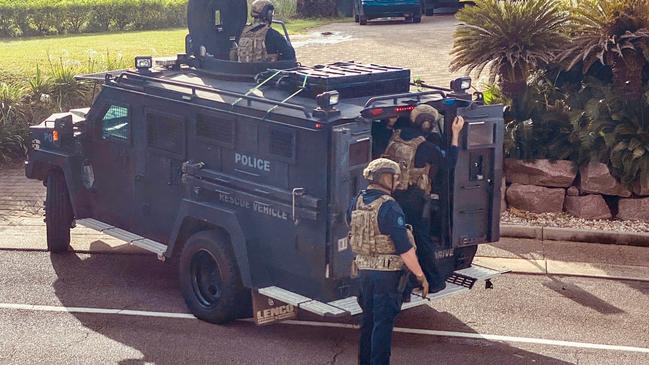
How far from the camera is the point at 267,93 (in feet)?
33.9

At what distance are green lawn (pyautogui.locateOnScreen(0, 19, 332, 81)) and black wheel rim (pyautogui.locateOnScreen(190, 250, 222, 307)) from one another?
921 cm

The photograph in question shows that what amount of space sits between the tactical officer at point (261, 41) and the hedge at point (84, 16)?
17.0 m

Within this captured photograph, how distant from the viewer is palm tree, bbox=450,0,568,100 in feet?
45.9

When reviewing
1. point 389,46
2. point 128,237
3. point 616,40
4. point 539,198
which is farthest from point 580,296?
point 389,46

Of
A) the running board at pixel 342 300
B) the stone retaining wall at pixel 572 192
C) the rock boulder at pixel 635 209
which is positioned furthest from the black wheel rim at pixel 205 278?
the rock boulder at pixel 635 209

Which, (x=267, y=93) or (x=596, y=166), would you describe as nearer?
(x=267, y=93)

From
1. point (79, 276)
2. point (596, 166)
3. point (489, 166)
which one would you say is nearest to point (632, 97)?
point (596, 166)

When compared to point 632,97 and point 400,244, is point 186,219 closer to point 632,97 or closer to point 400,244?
point 400,244

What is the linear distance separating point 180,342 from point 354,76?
9.85 ft

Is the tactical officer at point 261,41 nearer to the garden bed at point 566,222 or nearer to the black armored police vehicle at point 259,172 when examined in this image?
the black armored police vehicle at point 259,172

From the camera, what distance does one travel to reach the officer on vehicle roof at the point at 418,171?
30.6ft

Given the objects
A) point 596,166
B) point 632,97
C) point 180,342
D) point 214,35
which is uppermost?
point 214,35

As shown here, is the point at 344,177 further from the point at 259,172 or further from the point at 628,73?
the point at 628,73

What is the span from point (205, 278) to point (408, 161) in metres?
2.45
